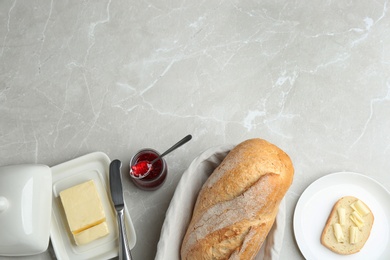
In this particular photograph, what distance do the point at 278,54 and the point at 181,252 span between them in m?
0.78

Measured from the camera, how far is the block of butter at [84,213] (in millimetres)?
1535

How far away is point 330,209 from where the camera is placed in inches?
64.1

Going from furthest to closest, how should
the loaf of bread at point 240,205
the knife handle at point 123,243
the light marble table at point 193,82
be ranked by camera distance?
the light marble table at point 193,82
the knife handle at point 123,243
the loaf of bread at point 240,205

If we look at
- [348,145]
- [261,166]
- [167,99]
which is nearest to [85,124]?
[167,99]

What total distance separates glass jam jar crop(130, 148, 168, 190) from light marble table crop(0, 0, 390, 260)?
0.06m

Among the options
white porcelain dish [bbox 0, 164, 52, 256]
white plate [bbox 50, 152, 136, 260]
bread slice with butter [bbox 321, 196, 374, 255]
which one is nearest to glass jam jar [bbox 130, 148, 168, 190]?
white plate [bbox 50, 152, 136, 260]

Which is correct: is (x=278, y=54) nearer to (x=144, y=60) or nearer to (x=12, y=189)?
(x=144, y=60)

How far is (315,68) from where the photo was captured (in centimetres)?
174

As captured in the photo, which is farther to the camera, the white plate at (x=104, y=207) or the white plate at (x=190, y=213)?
the white plate at (x=104, y=207)

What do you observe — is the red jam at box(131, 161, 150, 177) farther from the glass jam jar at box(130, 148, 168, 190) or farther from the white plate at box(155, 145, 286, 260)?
the white plate at box(155, 145, 286, 260)

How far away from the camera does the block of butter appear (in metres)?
1.54

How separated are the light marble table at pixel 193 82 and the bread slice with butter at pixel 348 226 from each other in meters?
0.14

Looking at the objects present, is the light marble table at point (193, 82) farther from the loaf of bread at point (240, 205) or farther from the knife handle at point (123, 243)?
the loaf of bread at point (240, 205)

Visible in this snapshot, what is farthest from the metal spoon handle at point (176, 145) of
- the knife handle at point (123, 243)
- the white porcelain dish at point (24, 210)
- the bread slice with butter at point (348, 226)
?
the bread slice with butter at point (348, 226)
